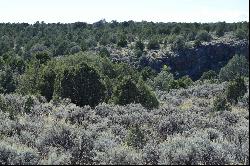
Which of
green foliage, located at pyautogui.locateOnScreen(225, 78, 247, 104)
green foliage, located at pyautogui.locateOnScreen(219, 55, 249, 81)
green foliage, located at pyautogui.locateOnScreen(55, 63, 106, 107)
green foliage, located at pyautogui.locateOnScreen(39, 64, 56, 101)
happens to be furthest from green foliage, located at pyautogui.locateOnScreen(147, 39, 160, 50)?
green foliage, located at pyautogui.locateOnScreen(55, 63, 106, 107)

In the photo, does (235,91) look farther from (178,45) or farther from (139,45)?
(139,45)

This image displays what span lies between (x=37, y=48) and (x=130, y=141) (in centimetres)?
10938

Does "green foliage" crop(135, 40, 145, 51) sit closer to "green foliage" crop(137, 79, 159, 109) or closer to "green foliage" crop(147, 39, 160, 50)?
"green foliage" crop(147, 39, 160, 50)

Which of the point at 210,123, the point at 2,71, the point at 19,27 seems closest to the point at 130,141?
the point at 210,123

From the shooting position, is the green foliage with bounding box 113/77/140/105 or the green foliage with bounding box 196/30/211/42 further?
the green foliage with bounding box 196/30/211/42

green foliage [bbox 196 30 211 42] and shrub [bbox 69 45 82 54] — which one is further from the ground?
green foliage [bbox 196 30 211 42]

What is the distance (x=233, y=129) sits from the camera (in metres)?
20.4

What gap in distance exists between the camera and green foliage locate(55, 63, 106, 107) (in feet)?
139

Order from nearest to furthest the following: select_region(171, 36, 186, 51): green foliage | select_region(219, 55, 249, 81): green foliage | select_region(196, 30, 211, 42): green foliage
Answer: select_region(219, 55, 249, 81): green foliage
select_region(171, 36, 186, 51): green foliage
select_region(196, 30, 211, 42): green foliage

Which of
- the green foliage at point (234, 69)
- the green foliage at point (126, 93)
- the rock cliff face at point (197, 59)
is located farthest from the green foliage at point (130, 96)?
the rock cliff face at point (197, 59)

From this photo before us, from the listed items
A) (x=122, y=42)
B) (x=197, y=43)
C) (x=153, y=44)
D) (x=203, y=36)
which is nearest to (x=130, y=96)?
(x=153, y=44)

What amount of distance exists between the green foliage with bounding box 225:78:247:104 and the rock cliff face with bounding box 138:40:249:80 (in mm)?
75734

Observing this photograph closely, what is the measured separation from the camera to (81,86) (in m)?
42.9

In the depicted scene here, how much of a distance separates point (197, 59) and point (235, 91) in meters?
87.4
